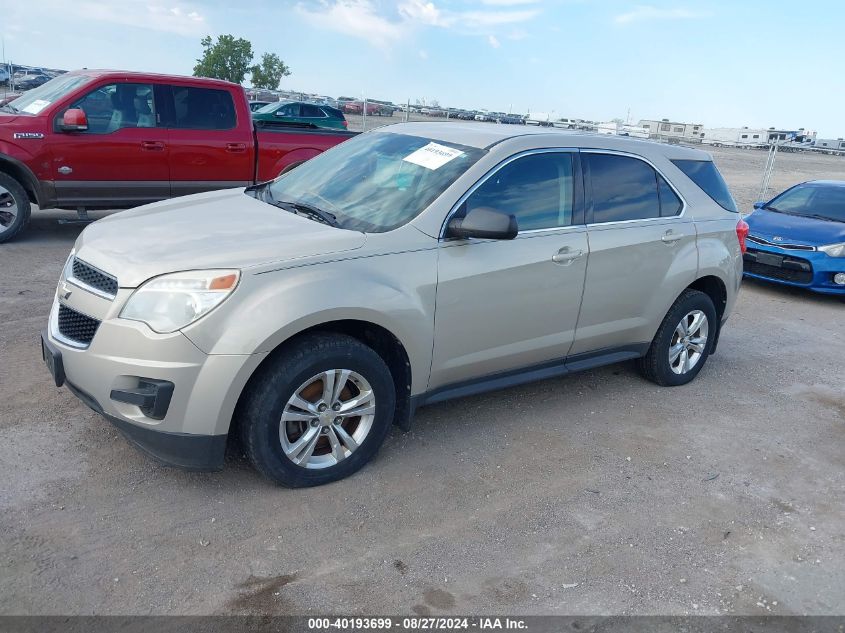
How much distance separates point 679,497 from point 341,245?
7.33 feet

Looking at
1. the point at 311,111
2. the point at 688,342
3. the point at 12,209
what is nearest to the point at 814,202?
the point at 688,342

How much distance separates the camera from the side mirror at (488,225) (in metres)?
3.79

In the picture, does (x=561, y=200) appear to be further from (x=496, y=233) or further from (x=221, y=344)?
(x=221, y=344)

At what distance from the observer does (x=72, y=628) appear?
273 centimetres

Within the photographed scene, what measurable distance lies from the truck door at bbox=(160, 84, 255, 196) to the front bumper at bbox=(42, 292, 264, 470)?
5.56 metres

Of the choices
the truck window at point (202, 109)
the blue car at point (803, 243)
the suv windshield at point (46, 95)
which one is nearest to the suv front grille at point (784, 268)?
the blue car at point (803, 243)

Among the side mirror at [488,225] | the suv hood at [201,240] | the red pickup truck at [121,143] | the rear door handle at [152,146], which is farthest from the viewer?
the rear door handle at [152,146]

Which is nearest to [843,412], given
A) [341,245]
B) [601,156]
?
[601,156]

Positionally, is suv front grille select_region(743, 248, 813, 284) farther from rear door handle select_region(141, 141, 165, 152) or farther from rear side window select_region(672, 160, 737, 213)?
rear door handle select_region(141, 141, 165, 152)

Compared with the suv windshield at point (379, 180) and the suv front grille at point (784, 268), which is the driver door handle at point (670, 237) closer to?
the suv windshield at point (379, 180)

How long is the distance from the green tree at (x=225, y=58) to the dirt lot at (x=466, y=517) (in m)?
46.3

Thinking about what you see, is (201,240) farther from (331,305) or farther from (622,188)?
(622,188)

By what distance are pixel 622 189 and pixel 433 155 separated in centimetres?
135

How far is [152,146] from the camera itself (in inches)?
330
